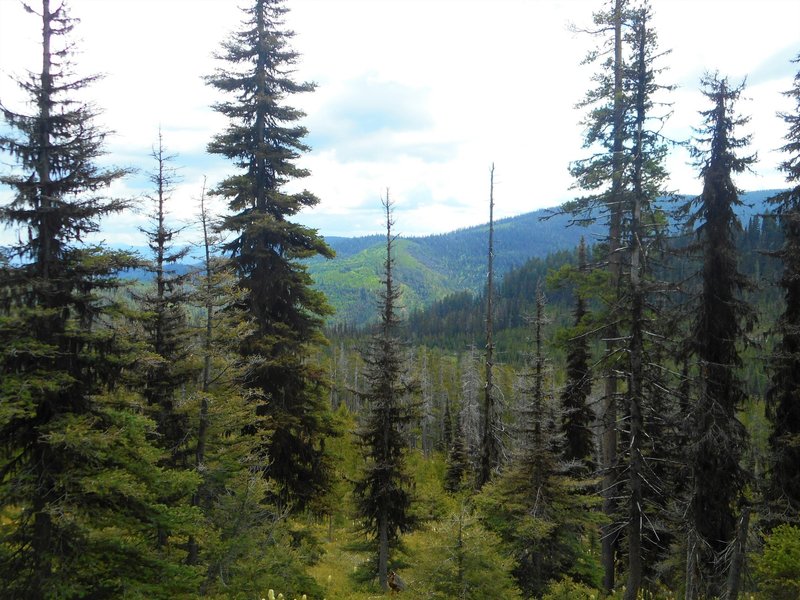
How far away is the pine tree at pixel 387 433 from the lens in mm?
18172

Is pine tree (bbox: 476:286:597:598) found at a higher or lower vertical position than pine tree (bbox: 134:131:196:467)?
lower

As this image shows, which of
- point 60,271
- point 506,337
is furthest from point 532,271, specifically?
point 60,271

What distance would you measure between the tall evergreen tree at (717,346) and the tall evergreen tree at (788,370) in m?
1.46

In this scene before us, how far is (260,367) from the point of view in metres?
14.3

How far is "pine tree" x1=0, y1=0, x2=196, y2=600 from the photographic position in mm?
8070

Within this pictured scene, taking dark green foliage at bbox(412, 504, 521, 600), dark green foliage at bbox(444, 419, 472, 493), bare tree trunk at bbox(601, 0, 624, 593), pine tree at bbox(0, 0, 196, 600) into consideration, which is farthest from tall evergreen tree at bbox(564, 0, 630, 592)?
dark green foliage at bbox(444, 419, 472, 493)

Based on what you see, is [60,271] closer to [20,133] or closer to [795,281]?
[20,133]

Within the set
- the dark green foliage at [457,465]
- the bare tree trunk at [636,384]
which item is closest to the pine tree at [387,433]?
the bare tree trunk at [636,384]

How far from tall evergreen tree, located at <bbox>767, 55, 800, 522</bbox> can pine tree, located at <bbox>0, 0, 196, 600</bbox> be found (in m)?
16.8

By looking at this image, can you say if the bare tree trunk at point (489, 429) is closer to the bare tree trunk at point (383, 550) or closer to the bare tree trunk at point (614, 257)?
the bare tree trunk at point (383, 550)

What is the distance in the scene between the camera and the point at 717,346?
14.5 meters

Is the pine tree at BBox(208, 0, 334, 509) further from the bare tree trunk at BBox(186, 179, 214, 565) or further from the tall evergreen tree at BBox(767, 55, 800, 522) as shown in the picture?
the tall evergreen tree at BBox(767, 55, 800, 522)

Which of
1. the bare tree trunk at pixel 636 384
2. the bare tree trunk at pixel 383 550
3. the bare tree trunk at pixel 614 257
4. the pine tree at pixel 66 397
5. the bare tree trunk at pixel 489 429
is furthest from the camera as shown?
the bare tree trunk at pixel 489 429

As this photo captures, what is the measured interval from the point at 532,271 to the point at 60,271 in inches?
7447
